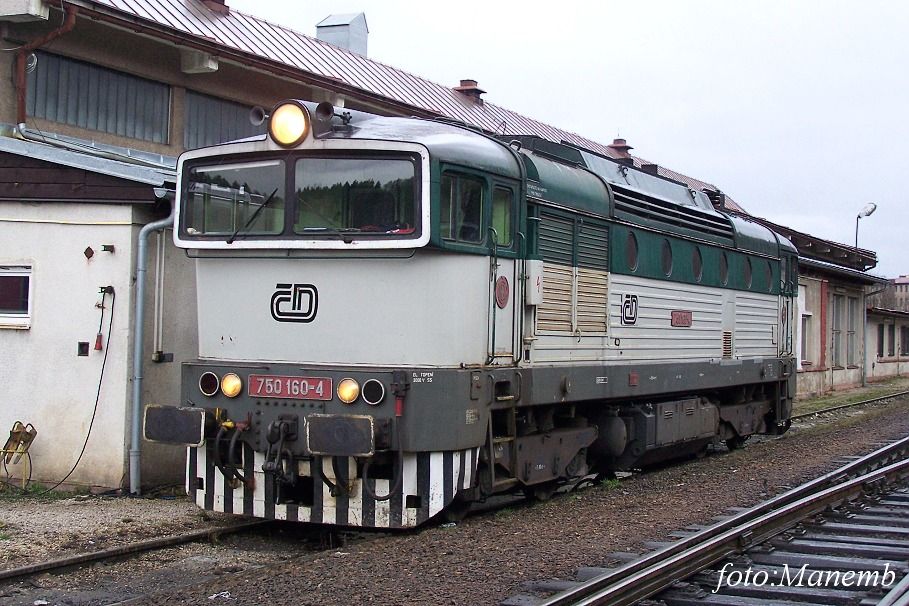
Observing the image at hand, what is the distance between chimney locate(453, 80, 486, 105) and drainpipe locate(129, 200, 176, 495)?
16.6 metres

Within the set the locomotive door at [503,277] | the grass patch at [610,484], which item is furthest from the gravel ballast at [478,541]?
the locomotive door at [503,277]

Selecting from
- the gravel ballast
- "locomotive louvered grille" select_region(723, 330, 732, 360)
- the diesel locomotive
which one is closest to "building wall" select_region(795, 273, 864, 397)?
"locomotive louvered grille" select_region(723, 330, 732, 360)

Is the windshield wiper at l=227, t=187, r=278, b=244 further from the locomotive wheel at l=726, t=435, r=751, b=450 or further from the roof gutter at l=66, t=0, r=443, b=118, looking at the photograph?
the locomotive wheel at l=726, t=435, r=751, b=450

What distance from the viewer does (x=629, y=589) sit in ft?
20.8

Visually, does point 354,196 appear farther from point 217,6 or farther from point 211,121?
point 217,6

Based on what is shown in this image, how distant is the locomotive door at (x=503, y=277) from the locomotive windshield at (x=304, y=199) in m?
0.96

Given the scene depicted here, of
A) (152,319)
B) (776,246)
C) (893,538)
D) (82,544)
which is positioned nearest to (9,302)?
(152,319)

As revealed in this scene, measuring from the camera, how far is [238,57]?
48.5 feet

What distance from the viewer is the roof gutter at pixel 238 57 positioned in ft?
42.9

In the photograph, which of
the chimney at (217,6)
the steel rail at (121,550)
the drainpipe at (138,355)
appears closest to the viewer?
the steel rail at (121,550)

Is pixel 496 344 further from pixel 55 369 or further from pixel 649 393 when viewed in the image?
pixel 55 369

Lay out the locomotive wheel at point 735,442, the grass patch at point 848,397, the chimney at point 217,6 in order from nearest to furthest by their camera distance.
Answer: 1. the locomotive wheel at point 735,442
2. the chimney at point 217,6
3. the grass patch at point 848,397

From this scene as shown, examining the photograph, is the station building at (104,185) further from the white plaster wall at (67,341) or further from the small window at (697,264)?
the small window at (697,264)

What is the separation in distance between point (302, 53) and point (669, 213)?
8.75 metres
